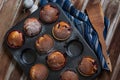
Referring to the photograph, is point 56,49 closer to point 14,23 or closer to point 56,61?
point 56,61

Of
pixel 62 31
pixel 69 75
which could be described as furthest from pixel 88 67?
pixel 62 31

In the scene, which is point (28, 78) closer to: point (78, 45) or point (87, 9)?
point (78, 45)

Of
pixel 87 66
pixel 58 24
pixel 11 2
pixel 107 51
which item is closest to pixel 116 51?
pixel 107 51

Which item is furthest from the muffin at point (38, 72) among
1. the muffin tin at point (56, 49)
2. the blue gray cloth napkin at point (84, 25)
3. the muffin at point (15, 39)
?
the blue gray cloth napkin at point (84, 25)

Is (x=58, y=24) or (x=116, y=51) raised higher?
(x=58, y=24)

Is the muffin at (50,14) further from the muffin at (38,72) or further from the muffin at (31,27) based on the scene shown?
the muffin at (38,72)

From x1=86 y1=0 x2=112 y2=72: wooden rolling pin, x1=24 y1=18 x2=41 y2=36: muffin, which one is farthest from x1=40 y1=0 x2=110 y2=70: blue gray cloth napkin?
x1=24 y1=18 x2=41 y2=36: muffin

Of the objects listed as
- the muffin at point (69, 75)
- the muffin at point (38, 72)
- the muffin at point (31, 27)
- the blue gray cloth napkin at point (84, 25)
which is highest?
the muffin at point (31, 27)
